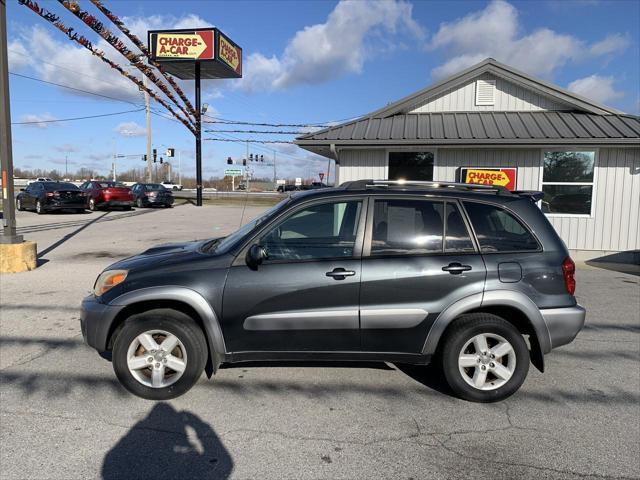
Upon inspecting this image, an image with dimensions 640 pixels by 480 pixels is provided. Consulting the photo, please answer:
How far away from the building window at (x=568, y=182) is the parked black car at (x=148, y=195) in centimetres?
2203

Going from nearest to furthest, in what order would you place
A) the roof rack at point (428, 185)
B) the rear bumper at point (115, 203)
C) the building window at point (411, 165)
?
the roof rack at point (428, 185)
the building window at point (411, 165)
the rear bumper at point (115, 203)

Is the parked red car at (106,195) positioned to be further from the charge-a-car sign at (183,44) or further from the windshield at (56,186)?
the charge-a-car sign at (183,44)

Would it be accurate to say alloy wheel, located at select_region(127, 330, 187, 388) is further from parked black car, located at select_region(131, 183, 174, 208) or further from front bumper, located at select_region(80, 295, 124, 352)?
parked black car, located at select_region(131, 183, 174, 208)

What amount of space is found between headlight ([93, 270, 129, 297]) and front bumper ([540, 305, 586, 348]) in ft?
11.1

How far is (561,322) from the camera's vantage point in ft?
12.1

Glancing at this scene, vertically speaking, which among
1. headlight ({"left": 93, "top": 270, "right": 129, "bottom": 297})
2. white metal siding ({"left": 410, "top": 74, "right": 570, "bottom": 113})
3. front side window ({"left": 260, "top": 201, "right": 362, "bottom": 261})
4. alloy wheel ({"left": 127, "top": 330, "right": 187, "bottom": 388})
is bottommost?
alloy wheel ({"left": 127, "top": 330, "right": 187, "bottom": 388})

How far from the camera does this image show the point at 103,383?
3971 millimetres

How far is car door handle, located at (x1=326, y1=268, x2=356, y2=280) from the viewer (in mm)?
3617

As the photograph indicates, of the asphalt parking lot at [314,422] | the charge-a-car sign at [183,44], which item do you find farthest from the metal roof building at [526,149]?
the charge-a-car sign at [183,44]

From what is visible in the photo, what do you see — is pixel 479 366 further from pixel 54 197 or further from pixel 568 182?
pixel 54 197

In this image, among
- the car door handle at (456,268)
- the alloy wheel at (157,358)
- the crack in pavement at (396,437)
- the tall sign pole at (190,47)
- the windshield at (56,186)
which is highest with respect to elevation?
the tall sign pole at (190,47)

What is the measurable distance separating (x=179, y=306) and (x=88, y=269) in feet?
20.8

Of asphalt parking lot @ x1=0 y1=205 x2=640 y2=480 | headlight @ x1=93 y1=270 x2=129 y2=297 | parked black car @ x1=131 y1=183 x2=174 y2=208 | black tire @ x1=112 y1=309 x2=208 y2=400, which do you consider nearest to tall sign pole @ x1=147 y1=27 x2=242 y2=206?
parked black car @ x1=131 y1=183 x2=174 y2=208

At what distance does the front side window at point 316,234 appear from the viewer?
12.3 ft
